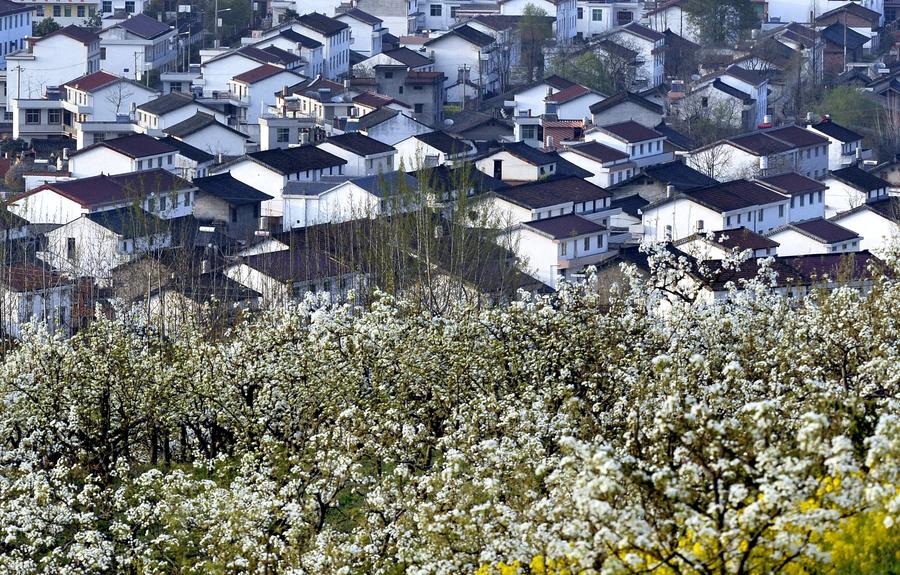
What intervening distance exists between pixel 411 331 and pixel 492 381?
64cm

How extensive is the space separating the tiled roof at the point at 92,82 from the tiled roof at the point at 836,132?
43.4ft

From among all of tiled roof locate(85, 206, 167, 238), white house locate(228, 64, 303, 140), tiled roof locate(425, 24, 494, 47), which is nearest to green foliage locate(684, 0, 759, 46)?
tiled roof locate(425, 24, 494, 47)

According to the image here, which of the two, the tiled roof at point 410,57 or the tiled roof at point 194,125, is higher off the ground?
the tiled roof at point 194,125

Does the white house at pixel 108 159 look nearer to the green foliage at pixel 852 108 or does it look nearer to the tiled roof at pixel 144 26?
the tiled roof at pixel 144 26

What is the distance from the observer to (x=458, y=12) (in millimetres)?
46062

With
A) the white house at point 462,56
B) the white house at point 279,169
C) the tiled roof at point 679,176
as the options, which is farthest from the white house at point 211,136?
the white house at point 462,56

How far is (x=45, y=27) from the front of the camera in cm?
4125

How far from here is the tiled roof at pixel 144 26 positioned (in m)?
39.2

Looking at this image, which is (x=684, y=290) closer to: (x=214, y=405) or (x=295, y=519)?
(x=214, y=405)

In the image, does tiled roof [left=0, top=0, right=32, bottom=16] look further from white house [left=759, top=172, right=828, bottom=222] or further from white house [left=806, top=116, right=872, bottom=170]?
white house [left=759, top=172, right=828, bottom=222]

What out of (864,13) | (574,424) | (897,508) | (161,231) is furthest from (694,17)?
(897,508)

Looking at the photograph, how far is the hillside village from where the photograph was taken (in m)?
18.8

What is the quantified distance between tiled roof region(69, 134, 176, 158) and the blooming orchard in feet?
57.8

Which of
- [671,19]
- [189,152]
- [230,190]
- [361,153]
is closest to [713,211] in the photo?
[361,153]
